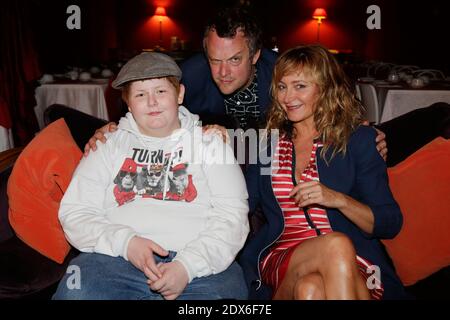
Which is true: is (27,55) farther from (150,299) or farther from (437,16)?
(437,16)

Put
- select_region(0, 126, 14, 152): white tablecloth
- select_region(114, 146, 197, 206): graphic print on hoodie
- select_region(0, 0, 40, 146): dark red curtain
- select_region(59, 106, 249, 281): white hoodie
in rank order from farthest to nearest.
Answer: select_region(0, 0, 40, 146): dark red curtain
select_region(0, 126, 14, 152): white tablecloth
select_region(114, 146, 197, 206): graphic print on hoodie
select_region(59, 106, 249, 281): white hoodie

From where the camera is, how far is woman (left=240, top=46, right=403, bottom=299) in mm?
1494

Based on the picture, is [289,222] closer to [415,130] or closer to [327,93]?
[327,93]

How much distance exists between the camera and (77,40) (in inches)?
247

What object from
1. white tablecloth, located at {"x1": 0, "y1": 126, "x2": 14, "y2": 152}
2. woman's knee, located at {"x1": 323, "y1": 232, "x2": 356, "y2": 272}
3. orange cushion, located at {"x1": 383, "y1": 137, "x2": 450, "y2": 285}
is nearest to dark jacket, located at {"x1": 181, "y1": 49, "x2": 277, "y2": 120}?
orange cushion, located at {"x1": 383, "y1": 137, "x2": 450, "y2": 285}

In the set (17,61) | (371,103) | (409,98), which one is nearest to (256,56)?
(409,98)

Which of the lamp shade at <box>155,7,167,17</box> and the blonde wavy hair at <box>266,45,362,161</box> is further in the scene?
the lamp shade at <box>155,7,167,17</box>

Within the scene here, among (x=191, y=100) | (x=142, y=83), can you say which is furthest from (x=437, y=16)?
(x=142, y=83)

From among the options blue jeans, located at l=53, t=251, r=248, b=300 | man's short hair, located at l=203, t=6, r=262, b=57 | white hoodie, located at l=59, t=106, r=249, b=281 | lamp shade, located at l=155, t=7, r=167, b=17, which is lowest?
blue jeans, located at l=53, t=251, r=248, b=300

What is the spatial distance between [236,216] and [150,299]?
40cm

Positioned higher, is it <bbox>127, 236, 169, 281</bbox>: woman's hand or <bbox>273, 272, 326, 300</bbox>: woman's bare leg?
<bbox>127, 236, 169, 281</bbox>: woman's hand

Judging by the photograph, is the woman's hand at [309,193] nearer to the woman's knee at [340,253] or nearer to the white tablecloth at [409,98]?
the woman's knee at [340,253]

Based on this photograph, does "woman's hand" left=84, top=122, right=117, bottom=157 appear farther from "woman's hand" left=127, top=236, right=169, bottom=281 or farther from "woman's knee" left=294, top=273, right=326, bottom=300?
"woman's knee" left=294, top=273, right=326, bottom=300

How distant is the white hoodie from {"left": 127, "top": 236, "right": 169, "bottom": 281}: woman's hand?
3cm
